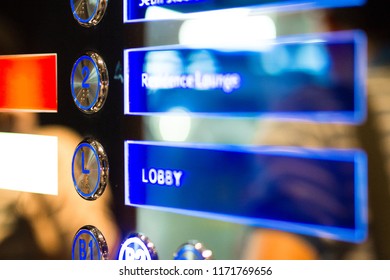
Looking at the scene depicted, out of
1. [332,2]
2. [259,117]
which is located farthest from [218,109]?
[332,2]

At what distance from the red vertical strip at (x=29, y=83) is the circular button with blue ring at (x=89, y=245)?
0.40m

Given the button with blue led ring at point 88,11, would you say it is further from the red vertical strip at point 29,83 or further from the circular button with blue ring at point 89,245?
the circular button with blue ring at point 89,245

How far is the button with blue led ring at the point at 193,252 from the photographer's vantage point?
157 centimetres

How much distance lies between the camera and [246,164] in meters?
1.50

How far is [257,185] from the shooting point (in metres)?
1.49

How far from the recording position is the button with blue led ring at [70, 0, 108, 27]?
1.76 meters

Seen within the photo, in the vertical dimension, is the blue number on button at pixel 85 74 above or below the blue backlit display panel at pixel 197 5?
below

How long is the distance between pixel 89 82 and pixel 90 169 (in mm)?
257

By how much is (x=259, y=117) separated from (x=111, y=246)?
24.3 inches

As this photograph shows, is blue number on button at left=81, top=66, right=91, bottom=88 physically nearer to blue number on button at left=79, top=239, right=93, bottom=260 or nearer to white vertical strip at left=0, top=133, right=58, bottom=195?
white vertical strip at left=0, top=133, right=58, bottom=195

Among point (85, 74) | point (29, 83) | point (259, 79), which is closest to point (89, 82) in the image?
point (85, 74)

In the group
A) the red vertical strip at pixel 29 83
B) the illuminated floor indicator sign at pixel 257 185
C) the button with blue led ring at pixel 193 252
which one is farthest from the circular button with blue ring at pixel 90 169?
the button with blue led ring at pixel 193 252

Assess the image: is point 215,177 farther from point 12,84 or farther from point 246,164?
point 12,84

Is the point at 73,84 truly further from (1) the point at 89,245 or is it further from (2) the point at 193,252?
(2) the point at 193,252
